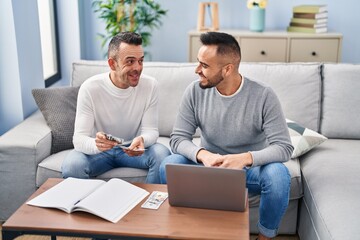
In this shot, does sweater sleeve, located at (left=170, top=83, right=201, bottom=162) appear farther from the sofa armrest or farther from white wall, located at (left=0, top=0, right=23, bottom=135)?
white wall, located at (left=0, top=0, right=23, bottom=135)

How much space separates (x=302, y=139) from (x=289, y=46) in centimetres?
149

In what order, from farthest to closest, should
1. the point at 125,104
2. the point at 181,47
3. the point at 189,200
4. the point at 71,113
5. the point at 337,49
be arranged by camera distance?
the point at 181,47 < the point at 337,49 < the point at 71,113 < the point at 125,104 < the point at 189,200

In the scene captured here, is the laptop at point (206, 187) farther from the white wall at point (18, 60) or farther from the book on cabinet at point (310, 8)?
the book on cabinet at point (310, 8)

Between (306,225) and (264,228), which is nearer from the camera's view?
(264,228)

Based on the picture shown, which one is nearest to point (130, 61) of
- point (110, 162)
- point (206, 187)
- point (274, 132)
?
point (110, 162)

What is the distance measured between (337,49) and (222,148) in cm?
200

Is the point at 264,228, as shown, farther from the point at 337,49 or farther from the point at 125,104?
the point at 337,49

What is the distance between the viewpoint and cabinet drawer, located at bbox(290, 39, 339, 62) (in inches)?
148

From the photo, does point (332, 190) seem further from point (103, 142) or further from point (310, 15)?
point (310, 15)

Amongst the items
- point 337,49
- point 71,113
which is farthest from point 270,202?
point 337,49

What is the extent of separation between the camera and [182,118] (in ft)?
7.28

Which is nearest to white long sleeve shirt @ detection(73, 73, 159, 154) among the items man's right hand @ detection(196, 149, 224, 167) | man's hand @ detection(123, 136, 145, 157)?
man's hand @ detection(123, 136, 145, 157)

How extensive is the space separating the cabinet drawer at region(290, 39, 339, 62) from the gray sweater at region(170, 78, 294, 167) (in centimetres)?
175

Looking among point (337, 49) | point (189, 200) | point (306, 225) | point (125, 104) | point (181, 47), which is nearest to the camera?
point (189, 200)
